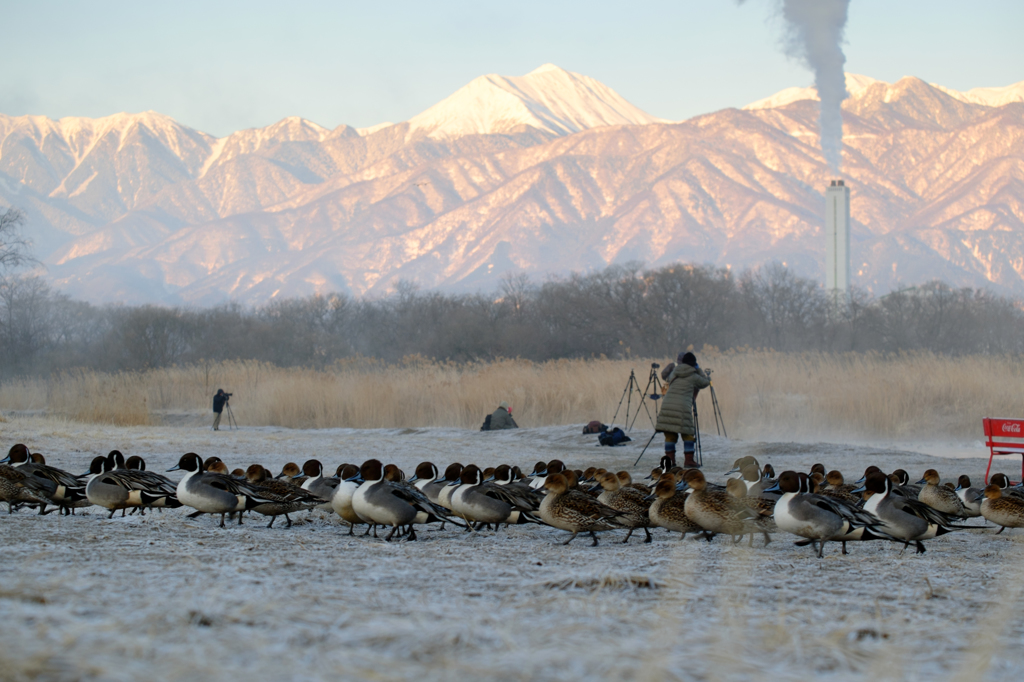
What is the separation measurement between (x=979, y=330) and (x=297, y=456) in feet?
158

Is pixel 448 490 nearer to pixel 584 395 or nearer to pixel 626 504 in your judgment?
pixel 626 504

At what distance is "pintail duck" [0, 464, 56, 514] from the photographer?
592 cm

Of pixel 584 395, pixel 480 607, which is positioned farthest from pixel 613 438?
pixel 480 607

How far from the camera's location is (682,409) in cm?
1184

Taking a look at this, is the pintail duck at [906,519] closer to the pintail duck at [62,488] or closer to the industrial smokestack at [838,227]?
the pintail duck at [62,488]

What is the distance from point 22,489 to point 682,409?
8.35m

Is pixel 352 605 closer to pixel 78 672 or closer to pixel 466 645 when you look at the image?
pixel 466 645

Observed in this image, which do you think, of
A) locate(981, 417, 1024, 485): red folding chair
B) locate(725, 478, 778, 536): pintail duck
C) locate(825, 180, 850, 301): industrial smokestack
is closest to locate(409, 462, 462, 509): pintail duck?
locate(725, 478, 778, 536): pintail duck

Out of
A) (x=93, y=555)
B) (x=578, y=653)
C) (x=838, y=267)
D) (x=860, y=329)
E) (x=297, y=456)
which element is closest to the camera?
(x=578, y=653)

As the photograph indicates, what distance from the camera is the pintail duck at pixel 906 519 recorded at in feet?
16.7

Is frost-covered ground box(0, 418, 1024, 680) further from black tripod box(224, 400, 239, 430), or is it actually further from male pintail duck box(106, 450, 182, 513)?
black tripod box(224, 400, 239, 430)

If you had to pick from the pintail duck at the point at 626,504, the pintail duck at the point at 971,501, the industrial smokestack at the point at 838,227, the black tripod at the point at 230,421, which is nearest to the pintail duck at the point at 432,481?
the pintail duck at the point at 626,504

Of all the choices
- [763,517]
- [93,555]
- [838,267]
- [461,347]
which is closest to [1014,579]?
[763,517]

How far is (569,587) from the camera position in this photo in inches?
131
